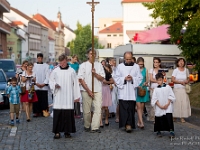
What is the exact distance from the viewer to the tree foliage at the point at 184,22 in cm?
1816

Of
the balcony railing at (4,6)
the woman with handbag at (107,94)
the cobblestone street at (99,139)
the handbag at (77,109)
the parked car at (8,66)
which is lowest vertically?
Answer: the cobblestone street at (99,139)

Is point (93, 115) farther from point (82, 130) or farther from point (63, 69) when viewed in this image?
point (63, 69)

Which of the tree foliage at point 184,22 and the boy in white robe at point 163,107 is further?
the tree foliage at point 184,22

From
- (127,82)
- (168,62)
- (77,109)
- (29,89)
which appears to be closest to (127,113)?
(127,82)

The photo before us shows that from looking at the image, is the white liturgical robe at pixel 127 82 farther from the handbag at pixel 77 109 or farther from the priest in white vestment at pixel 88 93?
the handbag at pixel 77 109

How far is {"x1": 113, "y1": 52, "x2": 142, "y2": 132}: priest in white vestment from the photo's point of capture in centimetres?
1218

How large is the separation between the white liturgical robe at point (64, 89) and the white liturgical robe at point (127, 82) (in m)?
1.28

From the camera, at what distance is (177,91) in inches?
584

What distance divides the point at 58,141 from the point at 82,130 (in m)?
1.82

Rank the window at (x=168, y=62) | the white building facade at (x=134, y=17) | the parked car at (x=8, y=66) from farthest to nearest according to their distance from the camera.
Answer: the white building facade at (x=134, y=17)
the parked car at (x=8, y=66)
the window at (x=168, y=62)

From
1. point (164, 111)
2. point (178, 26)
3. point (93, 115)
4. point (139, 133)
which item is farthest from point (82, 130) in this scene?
point (178, 26)

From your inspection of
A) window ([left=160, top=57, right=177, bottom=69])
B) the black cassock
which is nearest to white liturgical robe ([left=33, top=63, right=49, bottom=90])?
the black cassock

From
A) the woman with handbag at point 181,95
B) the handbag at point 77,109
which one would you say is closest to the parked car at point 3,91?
the handbag at point 77,109

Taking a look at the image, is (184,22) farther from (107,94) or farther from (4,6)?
(4,6)
